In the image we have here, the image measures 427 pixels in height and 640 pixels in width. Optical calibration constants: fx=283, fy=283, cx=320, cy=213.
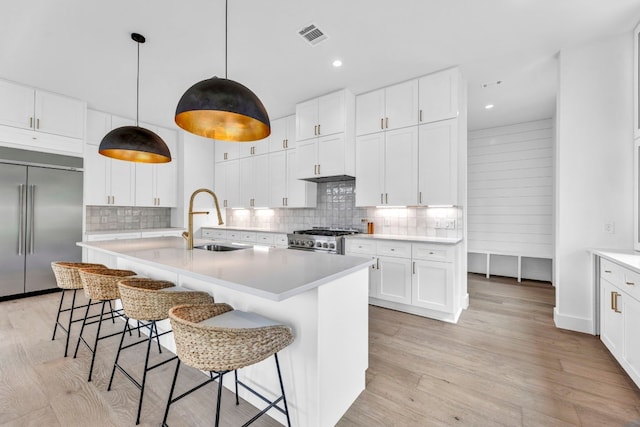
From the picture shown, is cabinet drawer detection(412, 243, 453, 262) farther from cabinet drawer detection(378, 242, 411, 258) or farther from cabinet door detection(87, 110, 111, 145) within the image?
cabinet door detection(87, 110, 111, 145)

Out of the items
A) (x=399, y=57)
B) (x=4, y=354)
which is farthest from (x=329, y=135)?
(x=4, y=354)

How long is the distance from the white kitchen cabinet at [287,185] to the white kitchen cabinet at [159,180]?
2063 millimetres

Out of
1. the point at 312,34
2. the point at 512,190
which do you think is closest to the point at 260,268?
the point at 312,34

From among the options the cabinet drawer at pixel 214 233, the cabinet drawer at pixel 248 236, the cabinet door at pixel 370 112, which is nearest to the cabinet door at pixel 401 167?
the cabinet door at pixel 370 112

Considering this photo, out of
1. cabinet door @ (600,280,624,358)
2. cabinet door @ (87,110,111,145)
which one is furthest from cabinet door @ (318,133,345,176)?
cabinet door @ (87,110,111,145)

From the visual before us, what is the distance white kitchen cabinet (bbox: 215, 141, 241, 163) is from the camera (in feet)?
18.3

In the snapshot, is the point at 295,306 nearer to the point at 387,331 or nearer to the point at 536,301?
the point at 387,331

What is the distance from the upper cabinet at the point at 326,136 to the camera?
3.88m

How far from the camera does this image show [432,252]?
10.2 feet

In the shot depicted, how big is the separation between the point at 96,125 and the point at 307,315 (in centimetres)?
506

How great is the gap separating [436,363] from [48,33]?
4.49 metres

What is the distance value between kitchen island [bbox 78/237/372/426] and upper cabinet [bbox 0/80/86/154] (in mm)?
3479

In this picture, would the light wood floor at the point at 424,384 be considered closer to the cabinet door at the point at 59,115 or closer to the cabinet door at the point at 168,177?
the cabinet door at the point at 59,115

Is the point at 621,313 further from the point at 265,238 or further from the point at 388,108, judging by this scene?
the point at 265,238
